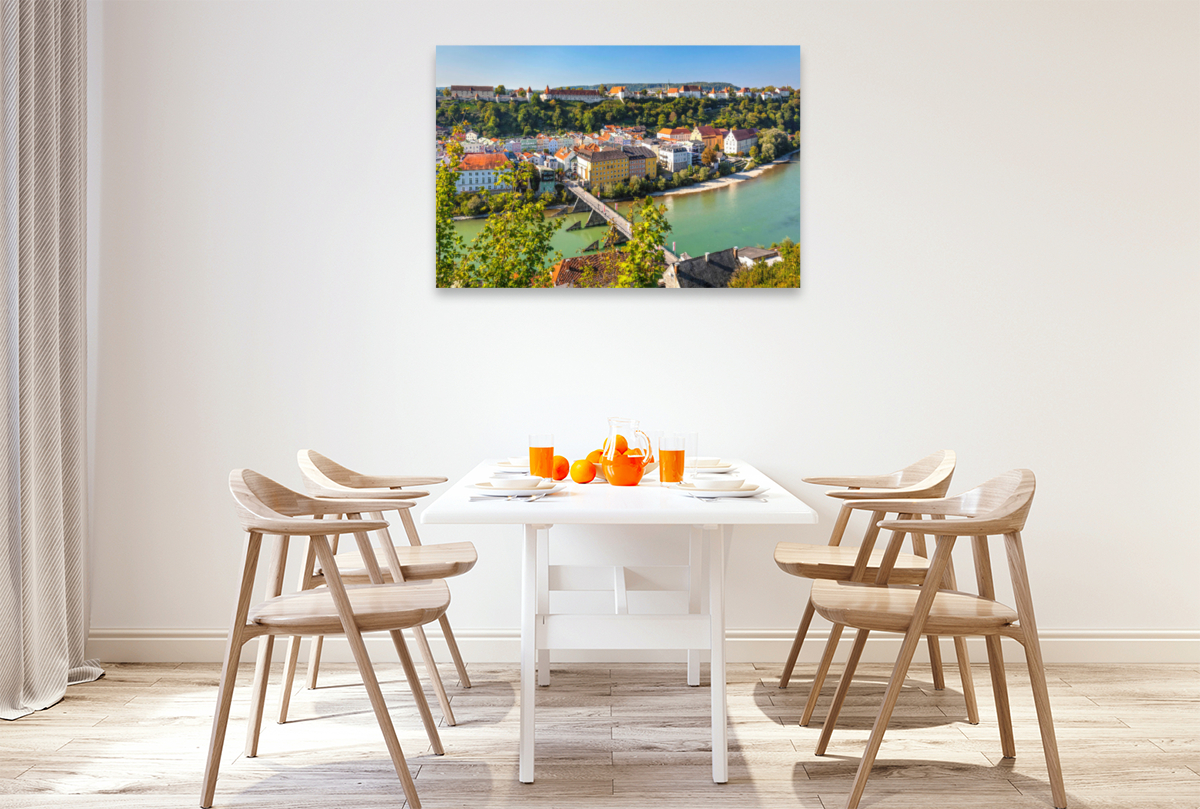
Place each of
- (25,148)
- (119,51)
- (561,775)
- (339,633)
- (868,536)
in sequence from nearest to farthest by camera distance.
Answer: (339,633)
(561,775)
(868,536)
(25,148)
(119,51)

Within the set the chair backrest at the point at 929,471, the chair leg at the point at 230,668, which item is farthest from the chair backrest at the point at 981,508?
the chair leg at the point at 230,668

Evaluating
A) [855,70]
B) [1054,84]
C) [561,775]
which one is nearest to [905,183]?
[855,70]

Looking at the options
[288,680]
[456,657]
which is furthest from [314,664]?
[456,657]

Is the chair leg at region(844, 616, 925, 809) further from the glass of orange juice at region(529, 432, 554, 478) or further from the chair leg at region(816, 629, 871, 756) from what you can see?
the glass of orange juice at region(529, 432, 554, 478)

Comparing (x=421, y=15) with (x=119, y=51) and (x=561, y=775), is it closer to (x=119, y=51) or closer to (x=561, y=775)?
(x=119, y=51)

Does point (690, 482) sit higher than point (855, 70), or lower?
lower

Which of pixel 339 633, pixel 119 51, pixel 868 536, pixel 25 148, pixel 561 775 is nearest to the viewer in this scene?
pixel 339 633
